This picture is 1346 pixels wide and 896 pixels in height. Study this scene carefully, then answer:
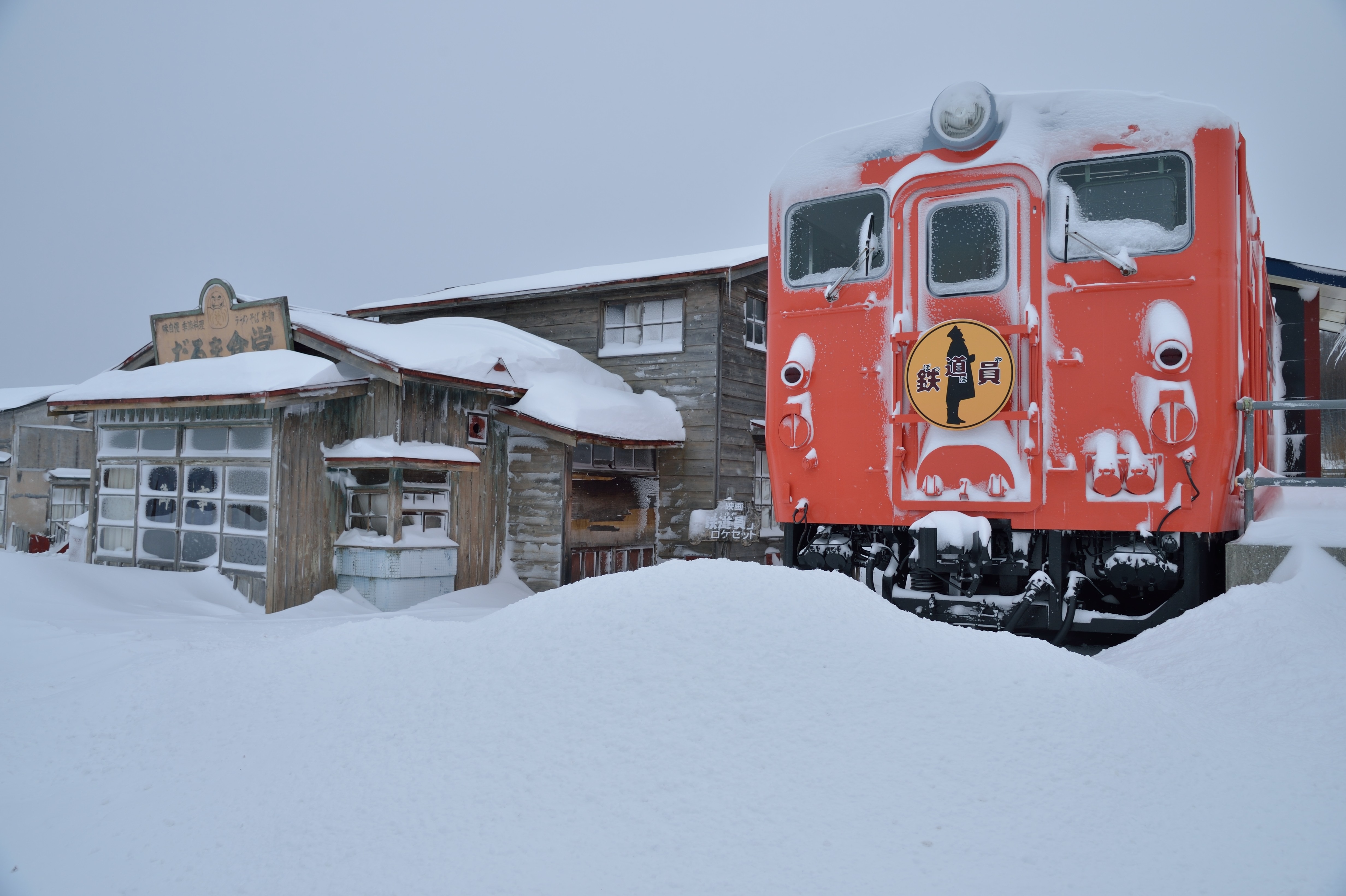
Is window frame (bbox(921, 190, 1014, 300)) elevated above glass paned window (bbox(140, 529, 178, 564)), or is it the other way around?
window frame (bbox(921, 190, 1014, 300))

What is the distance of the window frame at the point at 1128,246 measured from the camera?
16.8ft

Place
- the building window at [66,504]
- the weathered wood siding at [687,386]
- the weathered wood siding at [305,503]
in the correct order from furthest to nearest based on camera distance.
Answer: the building window at [66,504], the weathered wood siding at [687,386], the weathered wood siding at [305,503]

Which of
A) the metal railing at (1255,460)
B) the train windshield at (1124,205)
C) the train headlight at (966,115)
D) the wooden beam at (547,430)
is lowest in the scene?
the metal railing at (1255,460)

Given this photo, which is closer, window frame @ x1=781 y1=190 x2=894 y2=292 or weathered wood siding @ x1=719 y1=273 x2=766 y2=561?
window frame @ x1=781 y1=190 x2=894 y2=292

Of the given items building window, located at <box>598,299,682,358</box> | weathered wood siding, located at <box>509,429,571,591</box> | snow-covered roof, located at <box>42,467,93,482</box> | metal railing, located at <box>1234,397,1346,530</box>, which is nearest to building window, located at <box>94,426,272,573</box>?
weathered wood siding, located at <box>509,429,571,591</box>

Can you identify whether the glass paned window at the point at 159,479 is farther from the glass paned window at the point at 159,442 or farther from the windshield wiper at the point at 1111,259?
the windshield wiper at the point at 1111,259

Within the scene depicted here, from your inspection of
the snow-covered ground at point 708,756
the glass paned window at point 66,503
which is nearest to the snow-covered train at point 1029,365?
the snow-covered ground at point 708,756

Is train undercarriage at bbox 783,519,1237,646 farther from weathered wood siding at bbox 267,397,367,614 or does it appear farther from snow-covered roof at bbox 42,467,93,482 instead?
snow-covered roof at bbox 42,467,93,482

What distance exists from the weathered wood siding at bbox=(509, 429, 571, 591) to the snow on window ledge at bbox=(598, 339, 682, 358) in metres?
2.87

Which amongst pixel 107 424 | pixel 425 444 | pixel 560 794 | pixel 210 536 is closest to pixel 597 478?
pixel 425 444

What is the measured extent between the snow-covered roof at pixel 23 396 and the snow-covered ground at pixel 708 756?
2088 centimetres

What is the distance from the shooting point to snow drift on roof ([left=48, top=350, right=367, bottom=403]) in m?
9.06

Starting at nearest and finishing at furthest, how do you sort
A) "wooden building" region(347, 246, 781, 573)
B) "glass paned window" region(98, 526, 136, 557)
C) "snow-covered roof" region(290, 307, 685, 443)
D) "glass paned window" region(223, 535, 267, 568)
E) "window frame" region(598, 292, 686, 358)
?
"glass paned window" region(223, 535, 267, 568), "snow-covered roof" region(290, 307, 685, 443), "glass paned window" region(98, 526, 136, 557), "wooden building" region(347, 246, 781, 573), "window frame" region(598, 292, 686, 358)

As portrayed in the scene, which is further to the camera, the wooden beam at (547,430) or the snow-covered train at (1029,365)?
the wooden beam at (547,430)
